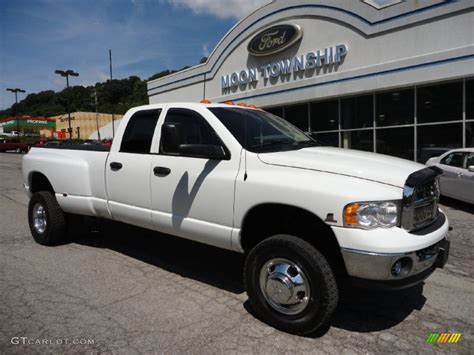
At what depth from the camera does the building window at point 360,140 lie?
623 inches

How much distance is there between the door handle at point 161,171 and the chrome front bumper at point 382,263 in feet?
6.42

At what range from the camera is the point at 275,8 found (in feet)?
59.4

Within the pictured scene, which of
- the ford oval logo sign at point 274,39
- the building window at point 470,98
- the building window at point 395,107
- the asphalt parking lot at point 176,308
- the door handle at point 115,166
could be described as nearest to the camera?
the asphalt parking lot at point 176,308

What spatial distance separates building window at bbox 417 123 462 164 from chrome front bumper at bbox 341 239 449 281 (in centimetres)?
1124

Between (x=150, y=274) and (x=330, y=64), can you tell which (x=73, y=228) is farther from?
(x=330, y=64)

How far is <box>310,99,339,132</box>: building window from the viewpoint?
16.8m

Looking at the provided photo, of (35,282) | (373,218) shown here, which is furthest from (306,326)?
(35,282)

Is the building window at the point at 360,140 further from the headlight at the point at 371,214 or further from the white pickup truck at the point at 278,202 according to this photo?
the headlight at the point at 371,214

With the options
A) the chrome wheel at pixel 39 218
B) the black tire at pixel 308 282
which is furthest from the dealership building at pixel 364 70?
the black tire at pixel 308 282

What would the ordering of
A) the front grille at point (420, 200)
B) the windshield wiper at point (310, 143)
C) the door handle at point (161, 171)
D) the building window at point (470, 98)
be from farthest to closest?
the building window at point (470, 98) → the windshield wiper at point (310, 143) → the door handle at point (161, 171) → the front grille at point (420, 200)

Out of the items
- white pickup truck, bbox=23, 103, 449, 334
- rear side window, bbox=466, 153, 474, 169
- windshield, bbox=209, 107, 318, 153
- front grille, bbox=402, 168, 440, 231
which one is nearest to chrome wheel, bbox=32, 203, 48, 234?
white pickup truck, bbox=23, 103, 449, 334

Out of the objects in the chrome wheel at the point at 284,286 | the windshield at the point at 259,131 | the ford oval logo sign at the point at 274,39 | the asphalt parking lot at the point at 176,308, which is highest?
the ford oval logo sign at the point at 274,39

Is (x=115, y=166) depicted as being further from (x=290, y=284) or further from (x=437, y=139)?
(x=437, y=139)

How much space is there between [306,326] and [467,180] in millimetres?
6738
